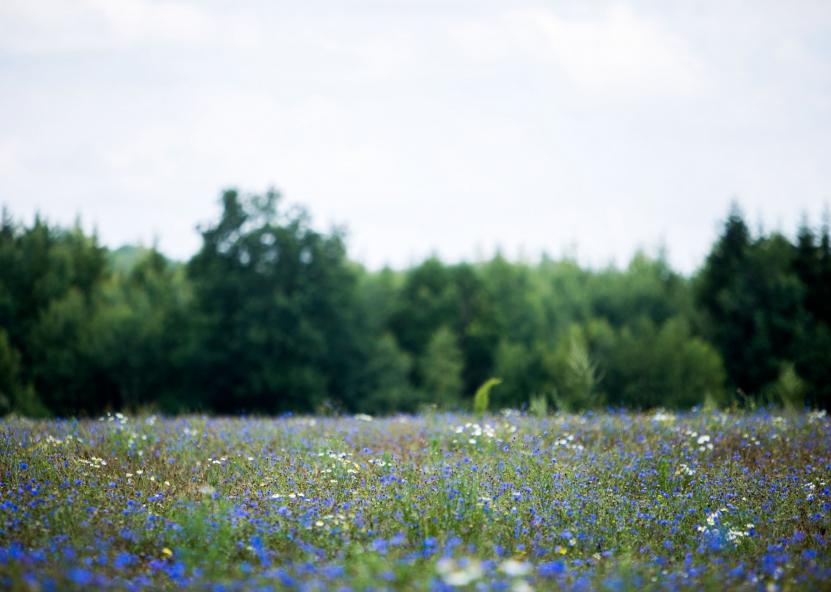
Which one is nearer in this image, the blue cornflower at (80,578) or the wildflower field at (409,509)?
the blue cornflower at (80,578)

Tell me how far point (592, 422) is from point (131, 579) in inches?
310

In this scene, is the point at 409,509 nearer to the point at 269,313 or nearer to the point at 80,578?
the point at 80,578

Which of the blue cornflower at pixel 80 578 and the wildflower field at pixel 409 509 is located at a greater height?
the blue cornflower at pixel 80 578

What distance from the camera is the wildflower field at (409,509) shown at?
502 cm

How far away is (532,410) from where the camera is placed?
12.6 m

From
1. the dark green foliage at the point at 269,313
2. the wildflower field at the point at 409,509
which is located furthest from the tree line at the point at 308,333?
the wildflower field at the point at 409,509

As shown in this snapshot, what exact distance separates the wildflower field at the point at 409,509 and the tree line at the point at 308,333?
79.2ft

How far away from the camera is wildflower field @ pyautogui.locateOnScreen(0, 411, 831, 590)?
16.5 feet

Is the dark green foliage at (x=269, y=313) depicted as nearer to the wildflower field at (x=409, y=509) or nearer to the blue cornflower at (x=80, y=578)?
the wildflower field at (x=409, y=509)

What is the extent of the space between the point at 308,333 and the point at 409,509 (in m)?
28.4

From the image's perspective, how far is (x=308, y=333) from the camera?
3438 centimetres

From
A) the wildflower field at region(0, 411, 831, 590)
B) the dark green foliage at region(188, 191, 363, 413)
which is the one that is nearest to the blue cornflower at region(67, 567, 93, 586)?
the wildflower field at region(0, 411, 831, 590)

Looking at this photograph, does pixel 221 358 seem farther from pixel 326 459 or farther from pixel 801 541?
pixel 801 541

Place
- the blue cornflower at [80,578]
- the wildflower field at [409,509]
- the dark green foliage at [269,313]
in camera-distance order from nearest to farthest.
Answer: the blue cornflower at [80,578] → the wildflower field at [409,509] → the dark green foliage at [269,313]
